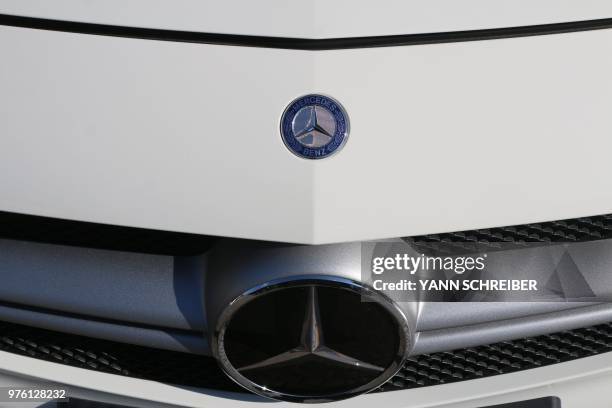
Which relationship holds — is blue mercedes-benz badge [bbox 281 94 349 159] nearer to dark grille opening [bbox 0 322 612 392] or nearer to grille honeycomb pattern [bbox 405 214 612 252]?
grille honeycomb pattern [bbox 405 214 612 252]

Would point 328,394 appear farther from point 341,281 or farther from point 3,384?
point 3,384

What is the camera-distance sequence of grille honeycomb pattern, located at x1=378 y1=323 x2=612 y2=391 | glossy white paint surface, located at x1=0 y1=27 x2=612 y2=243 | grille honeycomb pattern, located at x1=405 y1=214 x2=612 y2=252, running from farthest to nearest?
grille honeycomb pattern, located at x1=378 y1=323 x2=612 y2=391
grille honeycomb pattern, located at x1=405 y1=214 x2=612 y2=252
glossy white paint surface, located at x1=0 y1=27 x2=612 y2=243

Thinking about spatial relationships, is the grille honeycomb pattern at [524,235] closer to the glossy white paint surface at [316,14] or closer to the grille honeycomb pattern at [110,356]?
A: the glossy white paint surface at [316,14]

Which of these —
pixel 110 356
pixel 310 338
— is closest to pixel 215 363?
pixel 110 356

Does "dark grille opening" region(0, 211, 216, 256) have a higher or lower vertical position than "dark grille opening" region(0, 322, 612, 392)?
higher

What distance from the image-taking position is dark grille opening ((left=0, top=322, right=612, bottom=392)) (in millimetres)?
1600

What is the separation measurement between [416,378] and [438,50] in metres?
0.63

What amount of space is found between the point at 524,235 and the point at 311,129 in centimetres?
46

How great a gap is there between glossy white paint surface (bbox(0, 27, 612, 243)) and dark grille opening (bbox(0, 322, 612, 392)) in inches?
13.8

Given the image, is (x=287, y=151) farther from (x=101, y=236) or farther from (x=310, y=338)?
(x=101, y=236)

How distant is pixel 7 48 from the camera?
1.40 meters

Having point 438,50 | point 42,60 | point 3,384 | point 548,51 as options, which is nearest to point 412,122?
point 438,50

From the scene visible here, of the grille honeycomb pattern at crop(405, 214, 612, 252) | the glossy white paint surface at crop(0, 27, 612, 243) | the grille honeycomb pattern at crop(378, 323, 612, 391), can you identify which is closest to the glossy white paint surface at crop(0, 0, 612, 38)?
the glossy white paint surface at crop(0, 27, 612, 243)

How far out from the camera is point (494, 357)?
1.61 m
